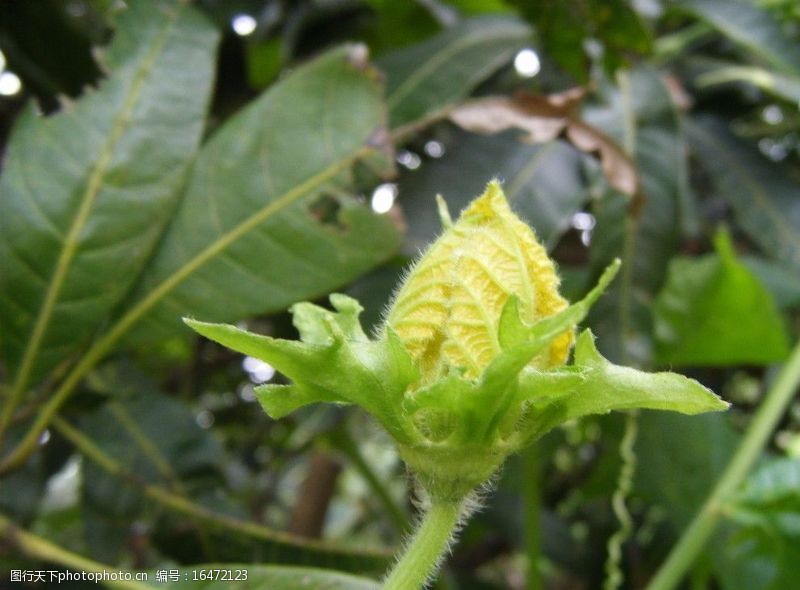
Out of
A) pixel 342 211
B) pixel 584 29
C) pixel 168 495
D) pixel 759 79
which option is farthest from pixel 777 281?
pixel 168 495

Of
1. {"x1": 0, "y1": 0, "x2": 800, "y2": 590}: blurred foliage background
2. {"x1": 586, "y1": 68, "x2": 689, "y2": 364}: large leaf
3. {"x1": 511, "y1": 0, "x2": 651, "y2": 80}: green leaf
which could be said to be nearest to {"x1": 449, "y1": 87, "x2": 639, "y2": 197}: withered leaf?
{"x1": 0, "y1": 0, "x2": 800, "y2": 590}: blurred foliage background

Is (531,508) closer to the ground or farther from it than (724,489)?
closer to the ground

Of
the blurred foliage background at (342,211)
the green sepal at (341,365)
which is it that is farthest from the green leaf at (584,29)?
the green sepal at (341,365)

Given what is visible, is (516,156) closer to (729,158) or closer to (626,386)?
(729,158)

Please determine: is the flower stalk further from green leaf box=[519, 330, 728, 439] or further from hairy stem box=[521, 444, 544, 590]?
hairy stem box=[521, 444, 544, 590]

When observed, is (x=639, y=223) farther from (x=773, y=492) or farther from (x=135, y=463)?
(x=135, y=463)

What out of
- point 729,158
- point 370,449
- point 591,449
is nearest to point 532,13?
point 729,158
